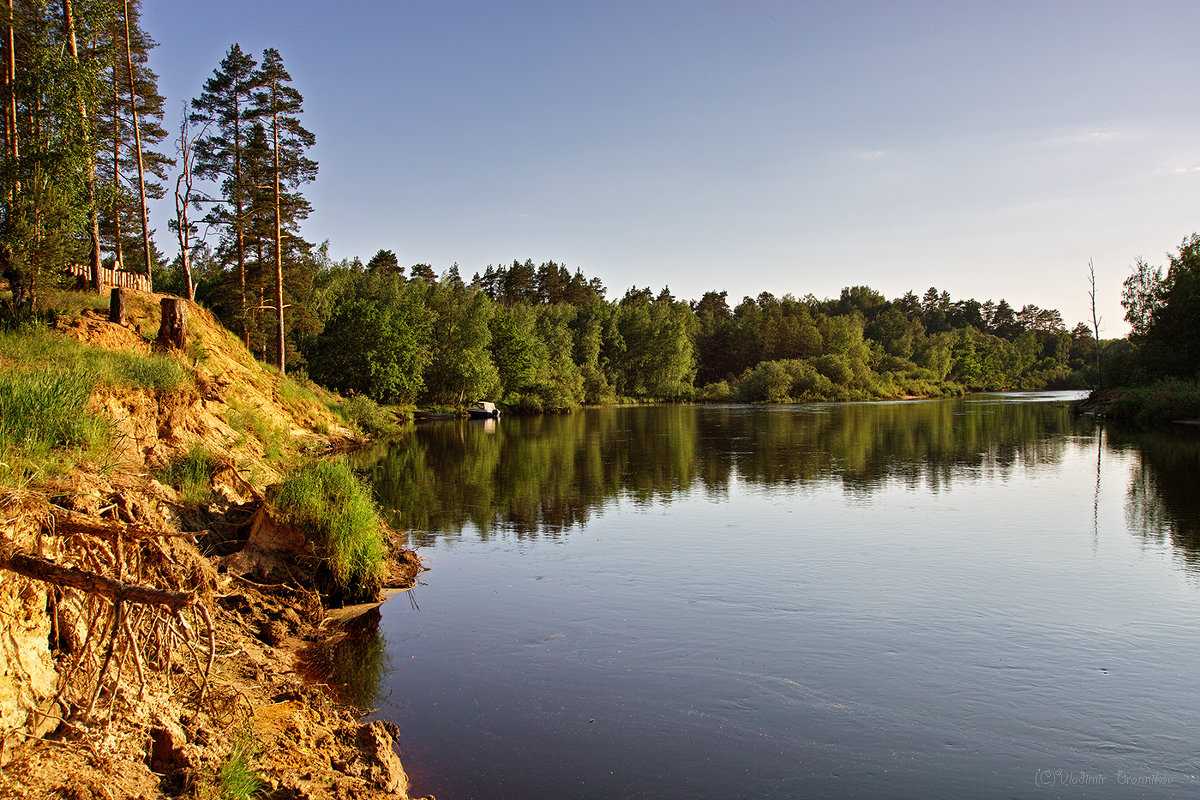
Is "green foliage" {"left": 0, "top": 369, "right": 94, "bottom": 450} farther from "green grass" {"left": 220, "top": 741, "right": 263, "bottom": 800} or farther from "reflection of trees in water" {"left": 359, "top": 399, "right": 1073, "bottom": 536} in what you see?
"reflection of trees in water" {"left": 359, "top": 399, "right": 1073, "bottom": 536}

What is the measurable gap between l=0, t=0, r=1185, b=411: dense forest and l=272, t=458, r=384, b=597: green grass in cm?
1392

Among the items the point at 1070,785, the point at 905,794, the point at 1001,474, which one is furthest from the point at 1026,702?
the point at 1001,474

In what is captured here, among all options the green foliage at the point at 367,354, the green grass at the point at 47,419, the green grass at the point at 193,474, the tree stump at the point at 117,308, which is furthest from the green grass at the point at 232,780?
the green foliage at the point at 367,354

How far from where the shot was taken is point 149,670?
623 cm

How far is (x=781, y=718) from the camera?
809cm

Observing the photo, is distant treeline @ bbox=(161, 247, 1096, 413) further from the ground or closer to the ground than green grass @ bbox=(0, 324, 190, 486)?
further from the ground

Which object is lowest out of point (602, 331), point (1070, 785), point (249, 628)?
point (1070, 785)

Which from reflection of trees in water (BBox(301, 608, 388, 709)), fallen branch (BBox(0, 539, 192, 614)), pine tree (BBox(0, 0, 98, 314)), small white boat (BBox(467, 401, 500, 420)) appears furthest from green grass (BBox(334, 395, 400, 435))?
fallen branch (BBox(0, 539, 192, 614))

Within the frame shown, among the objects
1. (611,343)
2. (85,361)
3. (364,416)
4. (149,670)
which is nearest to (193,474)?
(85,361)

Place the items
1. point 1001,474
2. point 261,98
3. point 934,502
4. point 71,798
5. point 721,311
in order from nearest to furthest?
point 71,798 < point 934,502 < point 1001,474 < point 261,98 < point 721,311

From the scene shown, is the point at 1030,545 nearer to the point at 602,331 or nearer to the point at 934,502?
the point at 934,502

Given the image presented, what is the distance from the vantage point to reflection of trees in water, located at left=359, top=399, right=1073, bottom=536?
71.5 ft

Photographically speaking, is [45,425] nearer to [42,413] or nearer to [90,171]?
[42,413]

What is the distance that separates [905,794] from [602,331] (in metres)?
100
